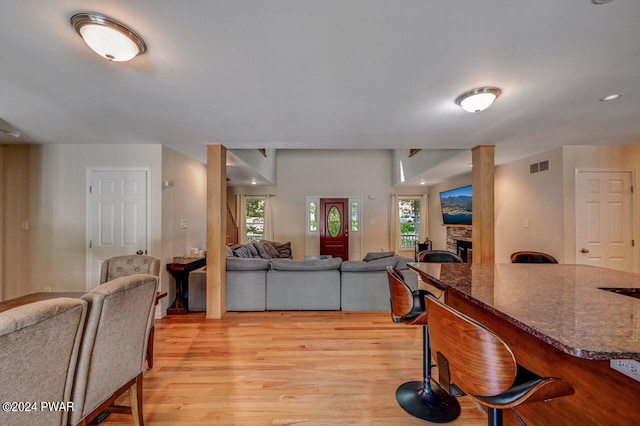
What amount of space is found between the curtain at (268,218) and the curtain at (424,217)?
4.50 metres

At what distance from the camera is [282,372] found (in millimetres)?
2355

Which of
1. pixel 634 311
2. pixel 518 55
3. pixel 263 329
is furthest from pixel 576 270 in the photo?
pixel 263 329

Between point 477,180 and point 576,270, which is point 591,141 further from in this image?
point 576,270

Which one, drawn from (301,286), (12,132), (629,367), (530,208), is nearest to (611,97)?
(629,367)

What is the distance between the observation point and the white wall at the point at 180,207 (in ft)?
12.5

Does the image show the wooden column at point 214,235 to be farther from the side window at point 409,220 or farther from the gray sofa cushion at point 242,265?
the side window at point 409,220

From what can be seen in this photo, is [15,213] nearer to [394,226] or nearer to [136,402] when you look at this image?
[136,402]

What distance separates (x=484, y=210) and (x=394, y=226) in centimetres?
445

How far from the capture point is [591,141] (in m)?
3.48

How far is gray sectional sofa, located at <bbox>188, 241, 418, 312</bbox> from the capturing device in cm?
388

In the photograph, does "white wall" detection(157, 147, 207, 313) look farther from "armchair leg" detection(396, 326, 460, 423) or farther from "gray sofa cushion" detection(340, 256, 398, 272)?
"armchair leg" detection(396, 326, 460, 423)

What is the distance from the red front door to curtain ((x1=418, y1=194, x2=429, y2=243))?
2279 mm

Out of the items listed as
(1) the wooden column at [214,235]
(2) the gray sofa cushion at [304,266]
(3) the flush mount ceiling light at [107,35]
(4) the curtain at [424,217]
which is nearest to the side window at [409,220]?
(4) the curtain at [424,217]

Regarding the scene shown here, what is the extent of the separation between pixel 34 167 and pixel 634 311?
19.1ft
